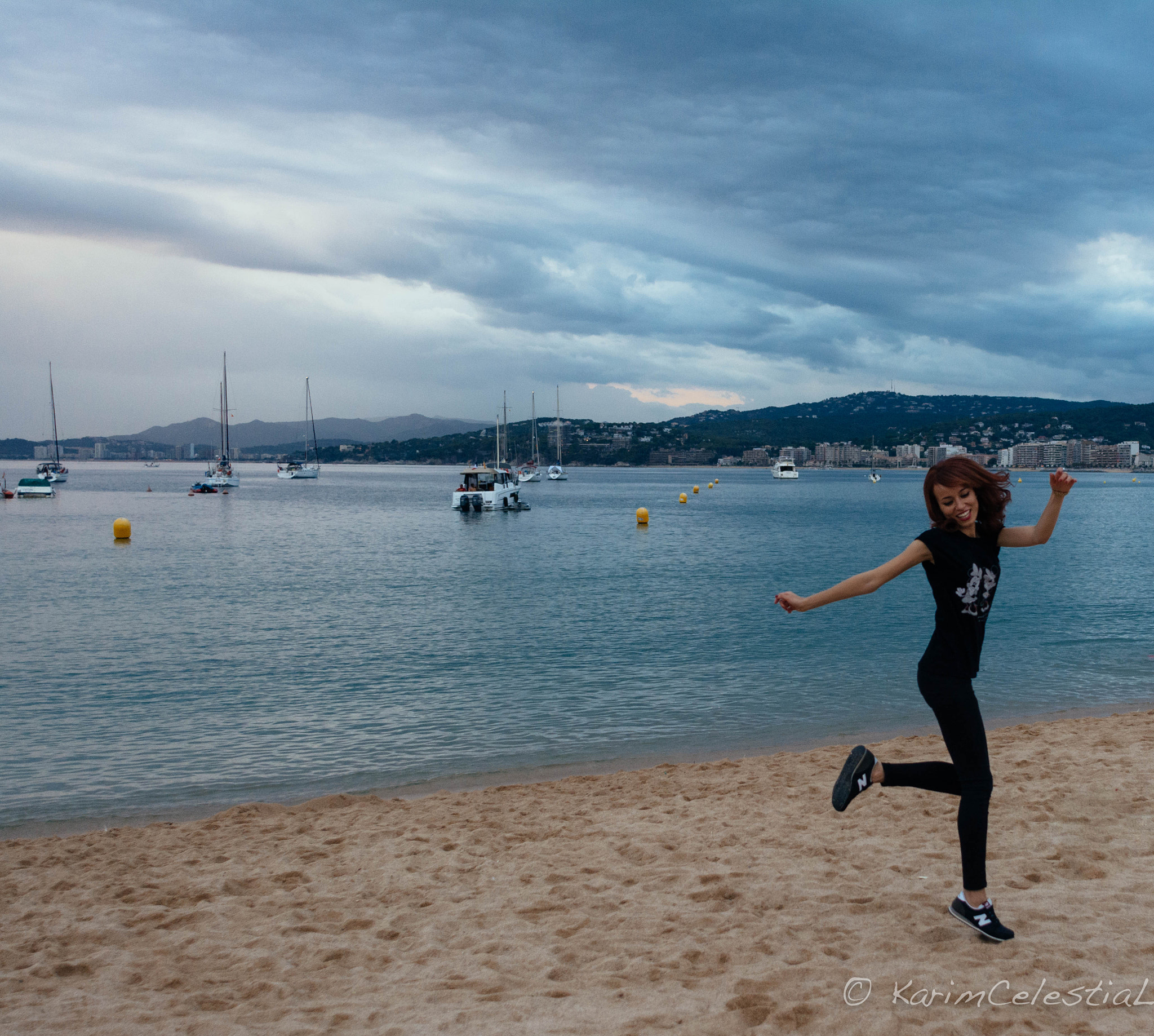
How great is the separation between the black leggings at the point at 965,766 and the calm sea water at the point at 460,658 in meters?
6.32

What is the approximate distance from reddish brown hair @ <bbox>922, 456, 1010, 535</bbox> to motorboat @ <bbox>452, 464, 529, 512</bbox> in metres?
60.6

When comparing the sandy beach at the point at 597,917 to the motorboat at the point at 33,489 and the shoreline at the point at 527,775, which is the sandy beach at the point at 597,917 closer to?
the shoreline at the point at 527,775

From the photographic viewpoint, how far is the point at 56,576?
30.0m

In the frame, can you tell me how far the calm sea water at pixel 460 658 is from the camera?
10.8 meters

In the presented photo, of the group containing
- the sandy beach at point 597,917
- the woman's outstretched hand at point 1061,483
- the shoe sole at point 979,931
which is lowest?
the sandy beach at point 597,917

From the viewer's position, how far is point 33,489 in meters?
88.8

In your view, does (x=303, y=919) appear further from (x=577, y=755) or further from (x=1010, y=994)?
(x=577, y=755)

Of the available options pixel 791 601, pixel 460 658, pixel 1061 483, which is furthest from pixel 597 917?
pixel 460 658

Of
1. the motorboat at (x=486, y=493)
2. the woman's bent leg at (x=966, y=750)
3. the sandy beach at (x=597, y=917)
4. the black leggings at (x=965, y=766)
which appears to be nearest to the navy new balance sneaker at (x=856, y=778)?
the black leggings at (x=965, y=766)

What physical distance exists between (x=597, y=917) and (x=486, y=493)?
198ft

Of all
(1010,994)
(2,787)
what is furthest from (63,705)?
(1010,994)

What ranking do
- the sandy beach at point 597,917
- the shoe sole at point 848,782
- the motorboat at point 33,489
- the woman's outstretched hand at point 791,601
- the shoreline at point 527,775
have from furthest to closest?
the motorboat at point 33,489
the shoreline at point 527,775
the shoe sole at point 848,782
the woman's outstretched hand at point 791,601
the sandy beach at point 597,917

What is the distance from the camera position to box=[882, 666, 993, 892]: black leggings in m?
4.07

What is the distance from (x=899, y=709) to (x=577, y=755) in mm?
5244
